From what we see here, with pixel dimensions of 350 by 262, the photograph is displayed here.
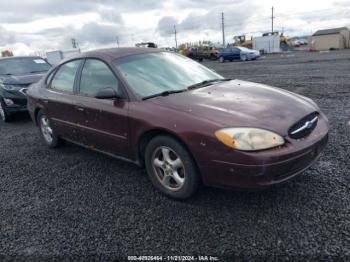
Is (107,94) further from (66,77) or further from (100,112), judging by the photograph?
(66,77)

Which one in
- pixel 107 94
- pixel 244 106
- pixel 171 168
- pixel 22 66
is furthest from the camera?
pixel 22 66

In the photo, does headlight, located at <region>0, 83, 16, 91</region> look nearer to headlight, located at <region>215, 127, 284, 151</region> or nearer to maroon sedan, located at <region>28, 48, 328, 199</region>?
maroon sedan, located at <region>28, 48, 328, 199</region>

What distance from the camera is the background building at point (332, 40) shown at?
3794 cm

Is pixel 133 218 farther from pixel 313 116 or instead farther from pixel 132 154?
pixel 313 116

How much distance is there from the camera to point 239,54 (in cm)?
2938

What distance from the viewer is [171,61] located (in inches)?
157

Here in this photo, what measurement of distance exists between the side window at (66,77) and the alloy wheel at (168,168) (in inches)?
70.2

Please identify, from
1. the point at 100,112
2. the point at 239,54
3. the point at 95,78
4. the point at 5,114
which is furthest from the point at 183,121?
the point at 239,54

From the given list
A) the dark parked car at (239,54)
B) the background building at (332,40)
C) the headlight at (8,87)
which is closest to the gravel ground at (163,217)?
the headlight at (8,87)

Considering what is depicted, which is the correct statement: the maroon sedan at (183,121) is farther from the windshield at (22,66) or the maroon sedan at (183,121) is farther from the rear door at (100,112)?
the windshield at (22,66)

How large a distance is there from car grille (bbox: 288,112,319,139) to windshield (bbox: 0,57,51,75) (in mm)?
7293

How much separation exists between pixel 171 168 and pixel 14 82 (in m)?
5.83

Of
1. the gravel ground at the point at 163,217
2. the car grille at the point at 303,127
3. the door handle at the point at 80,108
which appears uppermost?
the door handle at the point at 80,108

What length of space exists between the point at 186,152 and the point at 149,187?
2.80ft
